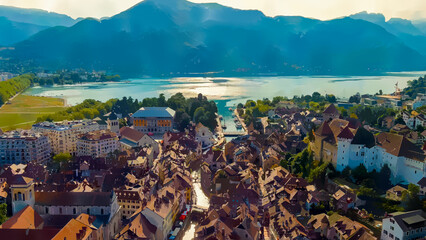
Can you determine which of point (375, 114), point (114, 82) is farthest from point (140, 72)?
point (375, 114)

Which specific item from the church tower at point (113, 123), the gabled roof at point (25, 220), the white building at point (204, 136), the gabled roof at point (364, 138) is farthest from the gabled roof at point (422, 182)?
the church tower at point (113, 123)

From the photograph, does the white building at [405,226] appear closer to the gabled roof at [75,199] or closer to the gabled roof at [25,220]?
the gabled roof at [75,199]

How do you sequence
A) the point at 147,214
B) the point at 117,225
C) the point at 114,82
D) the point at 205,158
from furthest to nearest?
1. the point at 114,82
2. the point at 205,158
3. the point at 117,225
4. the point at 147,214

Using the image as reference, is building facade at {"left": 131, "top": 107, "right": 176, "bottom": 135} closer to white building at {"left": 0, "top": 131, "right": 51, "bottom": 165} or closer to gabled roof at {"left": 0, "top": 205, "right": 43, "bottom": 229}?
white building at {"left": 0, "top": 131, "right": 51, "bottom": 165}

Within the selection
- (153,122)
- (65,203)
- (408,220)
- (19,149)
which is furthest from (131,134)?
(408,220)

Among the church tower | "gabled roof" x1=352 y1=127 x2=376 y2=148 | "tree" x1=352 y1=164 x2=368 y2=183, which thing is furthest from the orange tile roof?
the church tower

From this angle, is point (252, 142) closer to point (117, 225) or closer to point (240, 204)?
point (240, 204)
